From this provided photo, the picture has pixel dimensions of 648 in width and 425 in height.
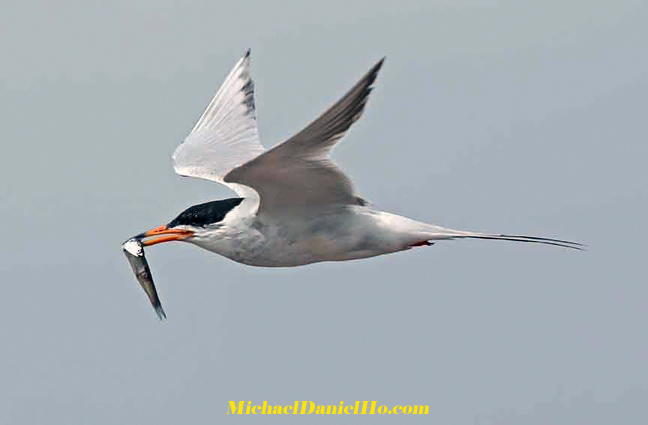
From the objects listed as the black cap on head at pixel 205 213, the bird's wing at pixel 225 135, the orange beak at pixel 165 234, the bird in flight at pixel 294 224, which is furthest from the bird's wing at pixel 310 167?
the bird's wing at pixel 225 135

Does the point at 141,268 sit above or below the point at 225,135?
below

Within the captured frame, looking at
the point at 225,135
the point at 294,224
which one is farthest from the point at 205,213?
the point at 225,135

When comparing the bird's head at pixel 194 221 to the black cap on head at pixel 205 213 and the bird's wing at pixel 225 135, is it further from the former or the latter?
the bird's wing at pixel 225 135

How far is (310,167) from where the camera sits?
26.8ft

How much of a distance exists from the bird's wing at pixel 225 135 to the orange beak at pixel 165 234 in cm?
130

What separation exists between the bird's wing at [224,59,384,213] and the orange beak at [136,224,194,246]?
0.66 m

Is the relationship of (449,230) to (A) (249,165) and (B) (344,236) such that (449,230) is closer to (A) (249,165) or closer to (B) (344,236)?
(B) (344,236)

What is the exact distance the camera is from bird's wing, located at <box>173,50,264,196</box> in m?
10.8

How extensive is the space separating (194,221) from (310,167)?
130 cm

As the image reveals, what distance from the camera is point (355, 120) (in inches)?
288

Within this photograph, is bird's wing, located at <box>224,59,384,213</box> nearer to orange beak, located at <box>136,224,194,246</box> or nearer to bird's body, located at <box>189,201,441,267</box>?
bird's body, located at <box>189,201,441,267</box>

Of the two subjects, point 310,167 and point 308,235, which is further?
point 308,235

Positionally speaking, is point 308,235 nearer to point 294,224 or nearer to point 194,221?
point 294,224

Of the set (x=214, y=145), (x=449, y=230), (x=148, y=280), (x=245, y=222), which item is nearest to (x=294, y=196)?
(x=245, y=222)
